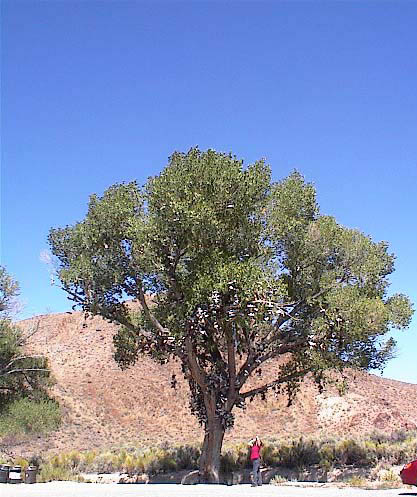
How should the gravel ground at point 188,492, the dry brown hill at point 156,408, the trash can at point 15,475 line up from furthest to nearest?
the dry brown hill at point 156,408 < the trash can at point 15,475 < the gravel ground at point 188,492

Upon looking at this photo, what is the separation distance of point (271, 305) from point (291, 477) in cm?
975

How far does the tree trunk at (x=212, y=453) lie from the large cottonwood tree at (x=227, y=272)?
0.13ft

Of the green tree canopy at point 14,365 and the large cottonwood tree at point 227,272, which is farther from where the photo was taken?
the green tree canopy at point 14,365

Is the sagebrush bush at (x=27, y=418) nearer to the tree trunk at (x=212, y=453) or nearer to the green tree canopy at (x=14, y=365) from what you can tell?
the green tree canopy at (x=14, y=365)

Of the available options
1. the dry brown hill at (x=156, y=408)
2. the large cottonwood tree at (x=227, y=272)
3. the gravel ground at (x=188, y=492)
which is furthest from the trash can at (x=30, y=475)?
the dry brown hill at (x=156, y=408)

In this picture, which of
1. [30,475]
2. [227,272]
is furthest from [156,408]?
[227,272]

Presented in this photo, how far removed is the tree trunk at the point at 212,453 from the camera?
943 inches

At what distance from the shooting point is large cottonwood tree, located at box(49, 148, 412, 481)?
2198cm

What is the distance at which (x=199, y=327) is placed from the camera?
23875 millimetres

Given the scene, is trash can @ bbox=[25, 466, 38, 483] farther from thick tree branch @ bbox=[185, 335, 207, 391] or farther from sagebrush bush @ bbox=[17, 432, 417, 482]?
thick tree branch @ bbox=[185, 335, 207, 391]

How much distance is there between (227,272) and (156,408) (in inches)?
1583

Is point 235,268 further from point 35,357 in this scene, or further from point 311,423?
point 311,423

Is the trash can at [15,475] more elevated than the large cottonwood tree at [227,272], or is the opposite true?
the large cottonwood tree at [227,272]

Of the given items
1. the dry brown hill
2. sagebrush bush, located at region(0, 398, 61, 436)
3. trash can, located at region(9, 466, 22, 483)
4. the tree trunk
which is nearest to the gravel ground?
trash can, located at region(9, 466, 22, 483)
